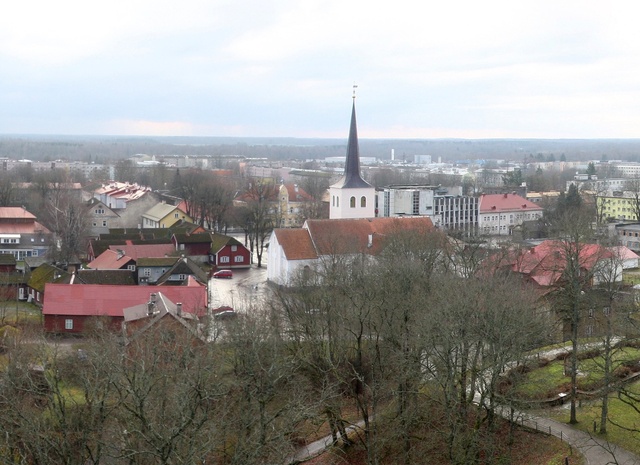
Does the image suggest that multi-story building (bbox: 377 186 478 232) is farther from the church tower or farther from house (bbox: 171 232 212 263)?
house (bbox: 171 232 212 263)

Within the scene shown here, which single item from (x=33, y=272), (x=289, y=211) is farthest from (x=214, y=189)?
(x=33, y=272)

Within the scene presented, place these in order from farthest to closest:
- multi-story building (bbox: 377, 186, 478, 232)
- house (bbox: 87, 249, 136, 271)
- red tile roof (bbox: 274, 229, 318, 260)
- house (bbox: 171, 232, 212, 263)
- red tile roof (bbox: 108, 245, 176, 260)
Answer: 1. multi-story building (bbox: 377, 186, 478, 232)
2. house (bbox: 171, 232, 212, 263)
3. red tile roof (bbox: 108, 245, 176, 260)
4. house (bbox: 87, 249, 136, 271)
5. red tile roof (bbox: 274, 229, 318, 260)

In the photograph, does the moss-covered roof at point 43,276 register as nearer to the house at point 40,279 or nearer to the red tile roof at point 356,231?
the house at point 40,279

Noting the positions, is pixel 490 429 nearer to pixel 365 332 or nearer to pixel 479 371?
pixel 479 371

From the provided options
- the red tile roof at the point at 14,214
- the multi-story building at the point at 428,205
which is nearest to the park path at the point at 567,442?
the multi-story building at the point at 428,205

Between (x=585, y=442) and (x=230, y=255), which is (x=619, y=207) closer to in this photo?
(x=230, y=255)

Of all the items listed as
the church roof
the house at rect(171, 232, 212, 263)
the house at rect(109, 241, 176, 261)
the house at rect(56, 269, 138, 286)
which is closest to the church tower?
the church roof
